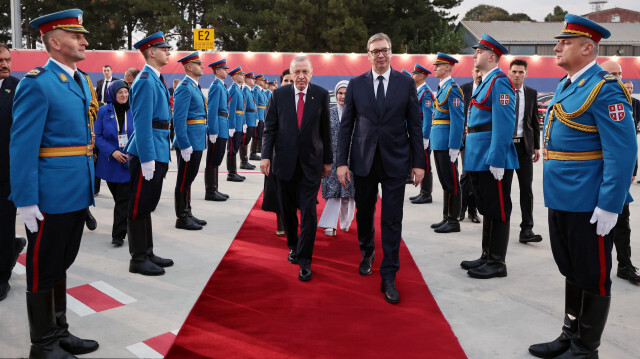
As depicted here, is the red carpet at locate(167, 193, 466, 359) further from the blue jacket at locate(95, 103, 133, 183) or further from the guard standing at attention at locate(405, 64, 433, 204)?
the guard standing at attention at locate(405, 64, 433, 204)

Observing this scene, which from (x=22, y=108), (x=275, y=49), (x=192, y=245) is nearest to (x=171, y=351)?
(x=22, y=108)

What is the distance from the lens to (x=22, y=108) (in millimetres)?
2846

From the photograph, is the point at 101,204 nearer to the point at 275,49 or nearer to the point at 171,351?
the point at 171,351

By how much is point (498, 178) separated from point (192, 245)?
3.15 metres

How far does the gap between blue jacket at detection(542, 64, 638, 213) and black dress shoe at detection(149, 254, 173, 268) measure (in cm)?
328

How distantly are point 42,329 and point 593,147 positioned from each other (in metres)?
3.28

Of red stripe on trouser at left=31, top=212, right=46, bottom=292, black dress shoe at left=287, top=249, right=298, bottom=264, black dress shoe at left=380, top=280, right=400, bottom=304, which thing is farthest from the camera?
black dress shoe at left=287, top=249, right=298, bottom=264

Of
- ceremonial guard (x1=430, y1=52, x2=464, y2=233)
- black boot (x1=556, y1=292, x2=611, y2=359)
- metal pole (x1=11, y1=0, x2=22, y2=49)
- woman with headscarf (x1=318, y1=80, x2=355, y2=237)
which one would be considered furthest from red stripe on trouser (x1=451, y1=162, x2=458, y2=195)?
metal pole (x1=11, y1=0, x2=22, y2=49)

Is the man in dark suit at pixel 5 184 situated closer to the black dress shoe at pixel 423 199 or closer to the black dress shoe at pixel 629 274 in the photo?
the black dress shoe at pixel 629 274

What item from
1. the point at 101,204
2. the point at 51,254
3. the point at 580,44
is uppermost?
the point at 580,44

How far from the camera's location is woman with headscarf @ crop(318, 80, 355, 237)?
228 inches

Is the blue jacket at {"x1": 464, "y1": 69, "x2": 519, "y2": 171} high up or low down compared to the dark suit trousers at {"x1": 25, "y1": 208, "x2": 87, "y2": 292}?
up

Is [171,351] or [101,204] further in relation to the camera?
[101,204]

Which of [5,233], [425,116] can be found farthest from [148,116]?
[425,116]
